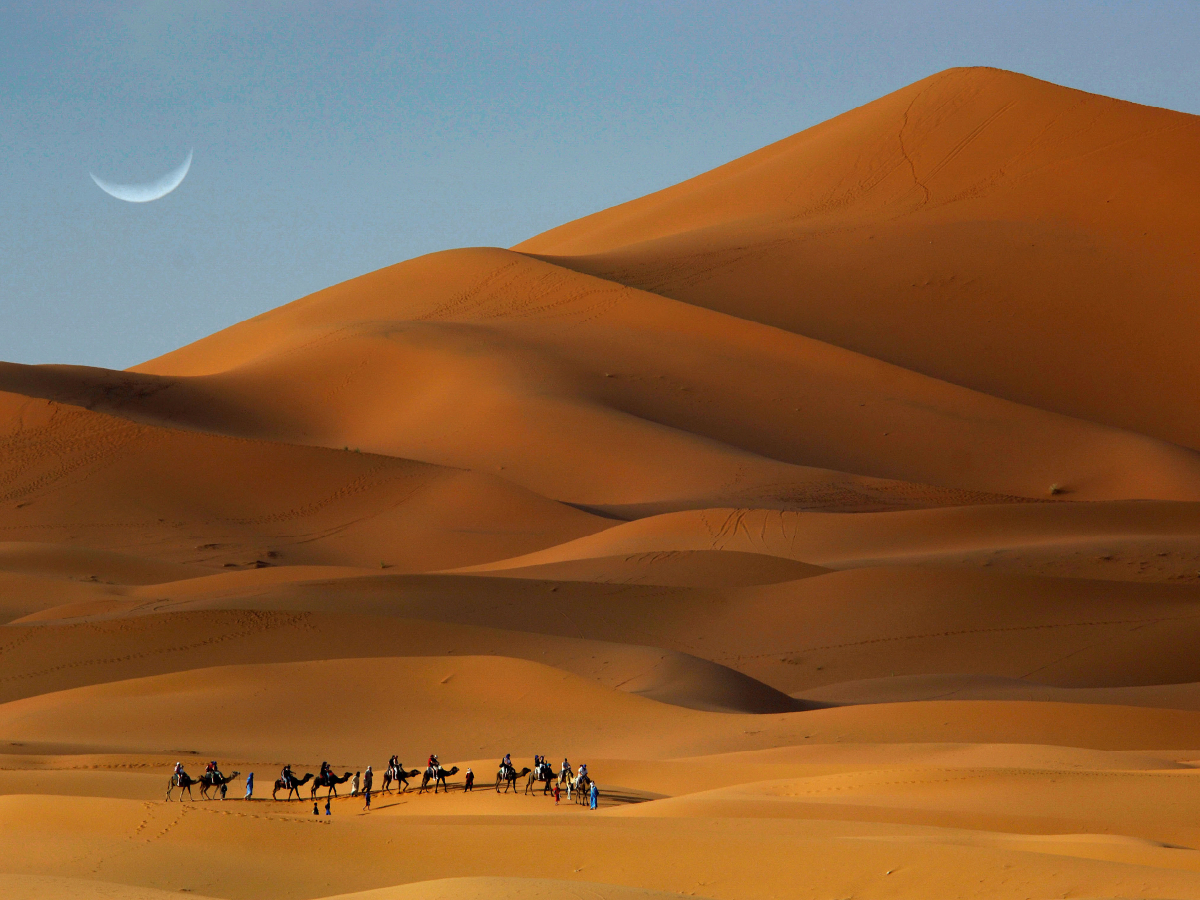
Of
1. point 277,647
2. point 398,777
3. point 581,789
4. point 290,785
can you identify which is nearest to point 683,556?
point 277,647

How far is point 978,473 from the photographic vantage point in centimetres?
3775

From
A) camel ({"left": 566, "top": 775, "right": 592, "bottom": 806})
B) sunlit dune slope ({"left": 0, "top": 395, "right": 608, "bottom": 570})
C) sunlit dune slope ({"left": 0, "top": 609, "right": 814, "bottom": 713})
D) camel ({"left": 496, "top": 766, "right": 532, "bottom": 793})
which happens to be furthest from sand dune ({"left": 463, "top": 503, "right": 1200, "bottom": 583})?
camel ({"left": 566, "top": 775, "right": 592, "bottom": 806})

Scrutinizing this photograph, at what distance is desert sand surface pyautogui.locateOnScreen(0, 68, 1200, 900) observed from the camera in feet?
32.8

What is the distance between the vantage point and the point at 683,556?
86.0ft

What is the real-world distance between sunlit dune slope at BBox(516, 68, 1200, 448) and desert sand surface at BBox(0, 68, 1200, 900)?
0.66 ft

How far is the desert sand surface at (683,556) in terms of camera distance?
1000cm

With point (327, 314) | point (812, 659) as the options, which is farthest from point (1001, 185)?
point (812, 659)

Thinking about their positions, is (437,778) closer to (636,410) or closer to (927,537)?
(927,537)

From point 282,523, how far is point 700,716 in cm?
1997

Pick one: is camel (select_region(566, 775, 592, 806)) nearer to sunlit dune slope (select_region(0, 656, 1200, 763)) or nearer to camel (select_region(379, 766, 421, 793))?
camel (select_region(379, 766, 421, 793))

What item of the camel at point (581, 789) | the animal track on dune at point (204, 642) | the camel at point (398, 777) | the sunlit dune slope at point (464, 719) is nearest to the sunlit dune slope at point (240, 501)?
the animal track on dune at point (204, 642)

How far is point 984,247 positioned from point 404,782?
136 feet

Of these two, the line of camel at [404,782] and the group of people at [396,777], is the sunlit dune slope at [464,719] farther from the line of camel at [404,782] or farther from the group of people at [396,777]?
the group of people at [396,777]

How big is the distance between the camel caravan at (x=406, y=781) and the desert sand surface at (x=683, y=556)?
19 centimetres
